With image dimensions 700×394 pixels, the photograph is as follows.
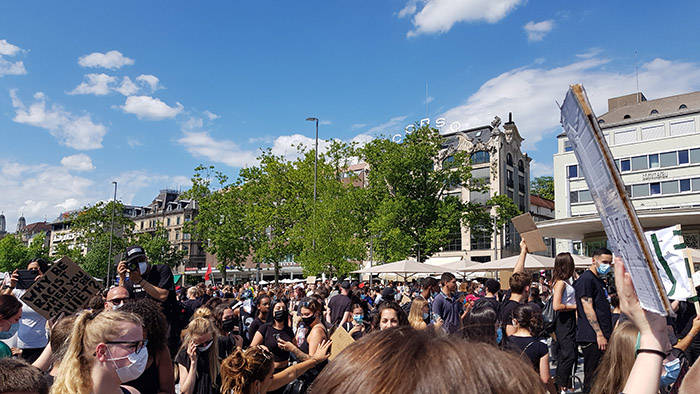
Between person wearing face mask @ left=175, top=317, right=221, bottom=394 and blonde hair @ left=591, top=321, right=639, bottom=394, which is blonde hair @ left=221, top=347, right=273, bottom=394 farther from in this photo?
blonde hair @ left=591, top=321, right=639, bottom=394

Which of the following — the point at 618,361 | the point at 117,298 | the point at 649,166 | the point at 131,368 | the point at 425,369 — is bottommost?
the point at 131,368

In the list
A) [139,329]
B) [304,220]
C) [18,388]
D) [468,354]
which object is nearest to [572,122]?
[468,354]

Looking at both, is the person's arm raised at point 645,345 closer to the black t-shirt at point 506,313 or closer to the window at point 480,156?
the black t-shirt at point 506,313

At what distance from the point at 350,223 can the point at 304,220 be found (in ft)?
17.8

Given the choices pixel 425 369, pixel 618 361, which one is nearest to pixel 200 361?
pixel 618 361

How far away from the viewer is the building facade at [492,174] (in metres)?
62.8

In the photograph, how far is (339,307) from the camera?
10945 millimetres

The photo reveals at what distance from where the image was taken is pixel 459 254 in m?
63.7

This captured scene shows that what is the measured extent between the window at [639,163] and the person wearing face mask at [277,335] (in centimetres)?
5303

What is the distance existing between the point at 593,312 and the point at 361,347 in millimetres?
6565

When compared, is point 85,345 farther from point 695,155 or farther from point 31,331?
point 695,155

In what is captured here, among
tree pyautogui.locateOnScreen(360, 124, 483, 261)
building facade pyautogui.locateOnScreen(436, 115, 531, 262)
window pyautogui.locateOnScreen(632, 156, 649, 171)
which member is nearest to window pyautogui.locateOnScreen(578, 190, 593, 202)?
window pyautogui.locateOnScreen(632, 156, 649, 171)

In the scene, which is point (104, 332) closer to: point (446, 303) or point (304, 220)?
point (446, 303)

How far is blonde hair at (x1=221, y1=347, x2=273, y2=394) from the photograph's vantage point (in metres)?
4.15
